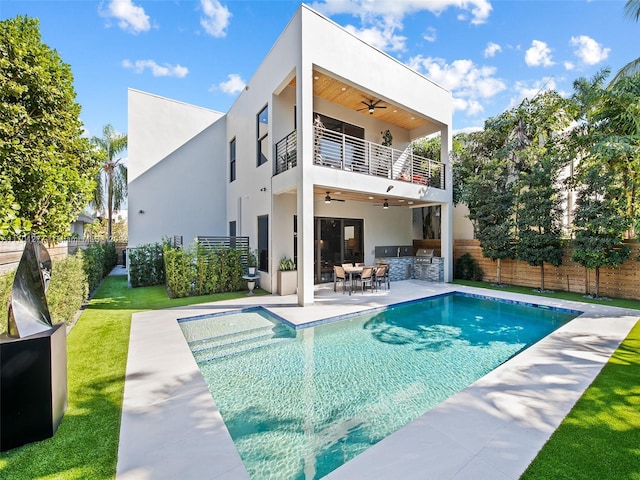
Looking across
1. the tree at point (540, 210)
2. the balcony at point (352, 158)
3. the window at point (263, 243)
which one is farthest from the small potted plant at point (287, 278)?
the tree at point (540, 210)

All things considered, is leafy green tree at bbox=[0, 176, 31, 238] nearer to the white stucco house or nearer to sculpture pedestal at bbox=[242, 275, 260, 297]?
the white stucco house

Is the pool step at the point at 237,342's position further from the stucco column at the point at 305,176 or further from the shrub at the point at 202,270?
the shrub at the point at 202,270

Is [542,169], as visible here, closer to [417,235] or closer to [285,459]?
[417,235]

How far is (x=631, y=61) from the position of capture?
13203 millimetres

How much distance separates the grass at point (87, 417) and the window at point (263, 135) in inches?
310

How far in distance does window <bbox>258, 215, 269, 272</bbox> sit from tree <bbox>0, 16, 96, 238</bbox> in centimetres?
611

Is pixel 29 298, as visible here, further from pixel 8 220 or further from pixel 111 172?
pixel 111 172

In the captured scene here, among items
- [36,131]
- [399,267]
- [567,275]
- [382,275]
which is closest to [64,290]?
[36,131]

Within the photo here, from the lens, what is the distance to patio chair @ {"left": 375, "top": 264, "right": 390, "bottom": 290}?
11863 millimetres

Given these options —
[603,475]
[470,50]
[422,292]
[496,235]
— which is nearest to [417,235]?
[496,235]

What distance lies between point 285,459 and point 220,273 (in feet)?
29.6

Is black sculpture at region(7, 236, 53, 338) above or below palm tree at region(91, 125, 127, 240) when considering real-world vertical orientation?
below

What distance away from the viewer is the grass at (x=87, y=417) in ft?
8.92

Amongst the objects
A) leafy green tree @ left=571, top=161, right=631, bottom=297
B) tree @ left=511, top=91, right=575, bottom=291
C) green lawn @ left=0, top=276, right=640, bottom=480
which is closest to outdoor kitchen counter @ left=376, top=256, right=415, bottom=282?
tree @ left=511, top=91, right=575, bottom=291
